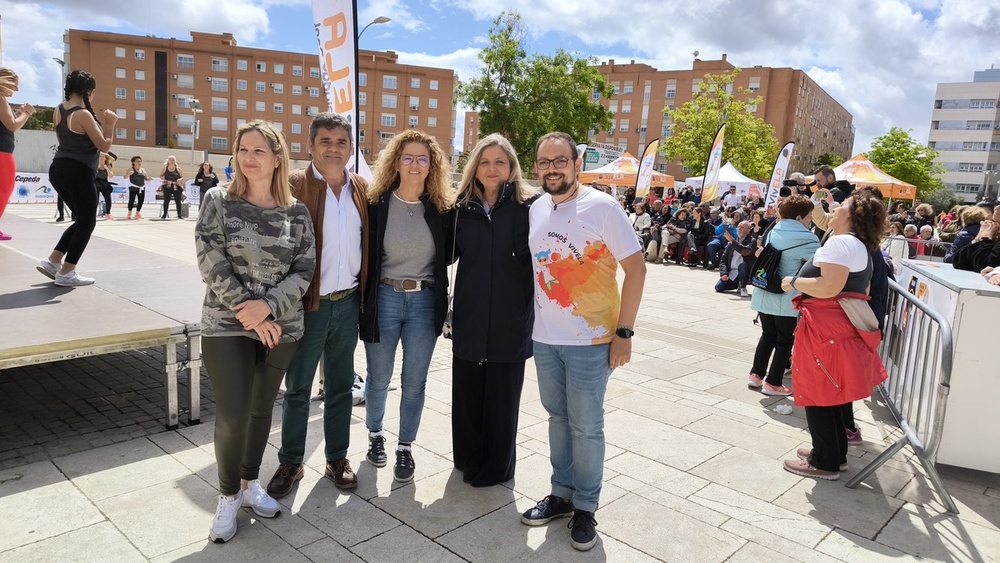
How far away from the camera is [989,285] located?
4055 millimetres

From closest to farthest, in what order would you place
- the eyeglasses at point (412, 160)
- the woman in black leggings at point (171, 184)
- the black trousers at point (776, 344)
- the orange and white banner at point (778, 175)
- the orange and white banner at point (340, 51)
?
the eyeglasses at point (412, 160) → the orange and white banner at point (340, 51) → the black trousers at point (776, 344) → the orange and white banner at point (778, 175) → the woman in black leggings at point (171, 184)

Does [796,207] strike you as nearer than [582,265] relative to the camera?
No

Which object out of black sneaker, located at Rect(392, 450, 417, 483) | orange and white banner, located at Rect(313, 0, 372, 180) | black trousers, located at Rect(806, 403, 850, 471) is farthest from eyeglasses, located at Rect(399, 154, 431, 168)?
black trousers, located at Rect(806, 403, 850, 471)

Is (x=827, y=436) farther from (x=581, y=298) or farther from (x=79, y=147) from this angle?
(x=79, y=147)

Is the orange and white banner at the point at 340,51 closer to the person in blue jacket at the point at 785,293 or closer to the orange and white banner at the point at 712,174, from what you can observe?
the person in blue jacket at the point at 785,293

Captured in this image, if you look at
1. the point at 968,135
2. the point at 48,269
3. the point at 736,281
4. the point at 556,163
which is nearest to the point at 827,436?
the point at 556,163

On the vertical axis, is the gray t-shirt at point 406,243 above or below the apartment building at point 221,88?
below

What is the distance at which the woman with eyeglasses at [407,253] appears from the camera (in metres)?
3.35

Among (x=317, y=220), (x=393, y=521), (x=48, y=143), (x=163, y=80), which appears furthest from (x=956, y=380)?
(x=163, y=80)

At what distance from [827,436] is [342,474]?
2.97 metres

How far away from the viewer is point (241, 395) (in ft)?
9.17

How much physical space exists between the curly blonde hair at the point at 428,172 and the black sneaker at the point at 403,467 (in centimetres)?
143

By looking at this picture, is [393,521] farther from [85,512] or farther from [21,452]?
[21,452]

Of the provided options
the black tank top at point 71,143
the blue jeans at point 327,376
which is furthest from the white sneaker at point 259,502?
the black tank top at point 71,143
